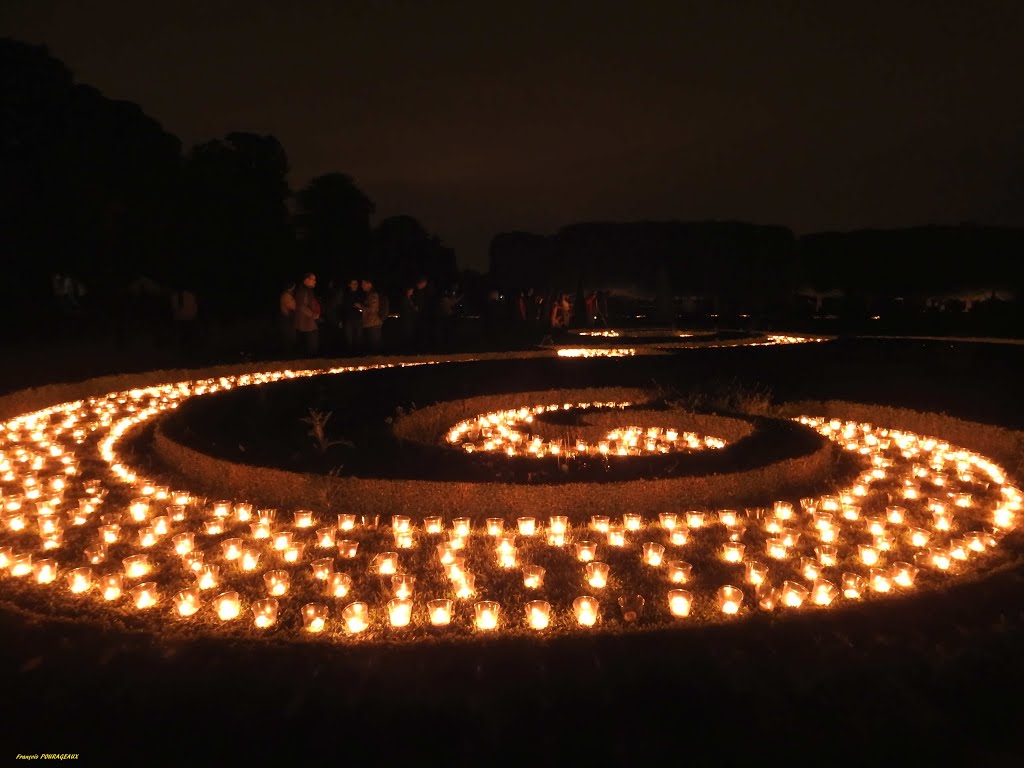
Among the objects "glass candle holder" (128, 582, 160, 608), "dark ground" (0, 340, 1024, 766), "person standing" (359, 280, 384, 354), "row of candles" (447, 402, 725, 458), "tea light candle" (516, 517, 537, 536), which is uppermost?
"person standing" (359, 280, 384, 354)

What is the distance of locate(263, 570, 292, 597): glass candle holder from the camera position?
4.95 m

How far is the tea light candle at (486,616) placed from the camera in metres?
4.39

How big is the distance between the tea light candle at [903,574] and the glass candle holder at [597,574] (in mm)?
2039

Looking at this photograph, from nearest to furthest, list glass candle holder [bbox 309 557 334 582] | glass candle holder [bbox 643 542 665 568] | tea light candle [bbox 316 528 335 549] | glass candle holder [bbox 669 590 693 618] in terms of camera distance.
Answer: glass candle holder [bbox 669 590 693 618] → glass candle holder [bbox 309 557 334 582] → glass candle holder [bbox 643 542 665 568] → tea light candle [bbox 316 528 335 549]

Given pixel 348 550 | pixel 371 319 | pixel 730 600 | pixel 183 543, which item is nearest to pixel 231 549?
pixel 183 543

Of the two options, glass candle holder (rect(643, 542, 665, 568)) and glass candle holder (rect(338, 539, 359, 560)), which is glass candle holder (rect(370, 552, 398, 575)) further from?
glass candle holder (rect(643, 542, 665, 568))

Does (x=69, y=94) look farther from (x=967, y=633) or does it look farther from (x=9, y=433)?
(x=967, y=633)

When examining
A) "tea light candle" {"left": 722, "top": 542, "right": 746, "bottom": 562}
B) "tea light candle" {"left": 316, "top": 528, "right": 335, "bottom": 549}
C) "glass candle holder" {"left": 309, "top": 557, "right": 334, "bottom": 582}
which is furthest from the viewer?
"tea light candle" {"left": 316, "top": 528, "right": 335, "bottom": 549}

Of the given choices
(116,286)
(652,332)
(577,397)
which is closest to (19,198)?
(116,286)

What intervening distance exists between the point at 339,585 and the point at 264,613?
0.60 m

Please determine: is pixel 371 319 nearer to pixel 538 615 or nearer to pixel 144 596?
pixel 144 596

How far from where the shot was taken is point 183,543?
576cm

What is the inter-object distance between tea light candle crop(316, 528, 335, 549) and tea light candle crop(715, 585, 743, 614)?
3.03m

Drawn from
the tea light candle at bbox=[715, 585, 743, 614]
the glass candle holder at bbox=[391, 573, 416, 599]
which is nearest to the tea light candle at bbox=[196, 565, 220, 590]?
the glass candle holder at bbox=[391, 573, 416, 599]
